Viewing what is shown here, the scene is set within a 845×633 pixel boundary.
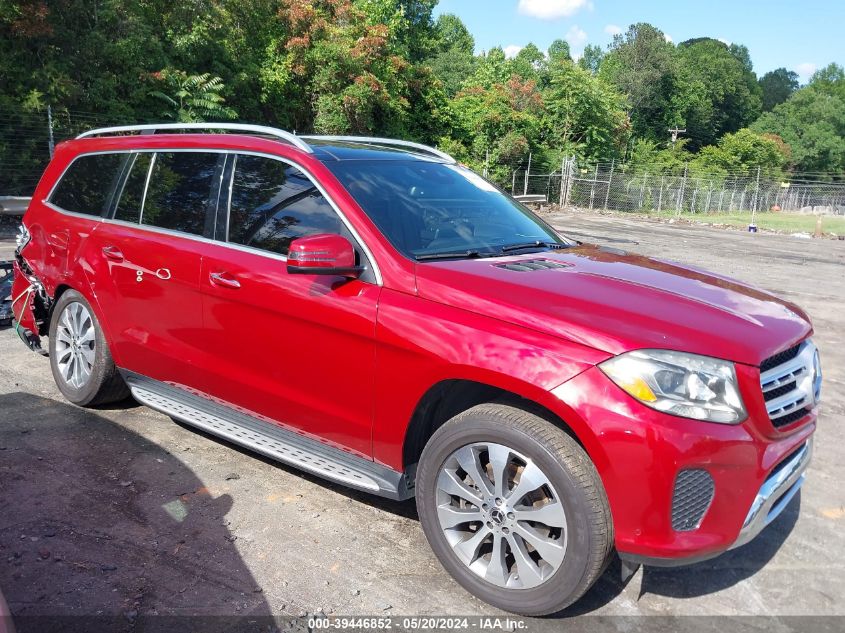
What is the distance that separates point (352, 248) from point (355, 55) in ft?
82.9

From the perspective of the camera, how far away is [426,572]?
3.16 metres

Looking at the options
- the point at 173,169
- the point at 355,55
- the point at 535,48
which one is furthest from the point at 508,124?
the point at 535,48

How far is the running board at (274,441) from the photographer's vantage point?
10.7 ft

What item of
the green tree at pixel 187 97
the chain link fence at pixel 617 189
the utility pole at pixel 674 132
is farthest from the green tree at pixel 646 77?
the green tree at pixel 187 97

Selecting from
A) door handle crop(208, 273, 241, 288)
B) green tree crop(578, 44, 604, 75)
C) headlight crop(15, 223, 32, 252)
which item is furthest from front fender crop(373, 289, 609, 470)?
green tree crop(578, 44, 604, 75)

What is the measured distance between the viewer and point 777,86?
116438 mm

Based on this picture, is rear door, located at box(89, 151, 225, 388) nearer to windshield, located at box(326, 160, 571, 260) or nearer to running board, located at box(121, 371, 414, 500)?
running board, located at box(121, 371, 414, 500)

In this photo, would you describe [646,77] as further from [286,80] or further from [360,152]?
[360,152]

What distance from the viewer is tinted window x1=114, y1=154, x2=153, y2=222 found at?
14.6 feet

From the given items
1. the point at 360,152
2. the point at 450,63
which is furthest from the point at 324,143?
the point at 450,63

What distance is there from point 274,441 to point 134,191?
197 cm

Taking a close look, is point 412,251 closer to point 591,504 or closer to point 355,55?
point 591,504

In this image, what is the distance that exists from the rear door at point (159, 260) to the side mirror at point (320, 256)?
3.25ft

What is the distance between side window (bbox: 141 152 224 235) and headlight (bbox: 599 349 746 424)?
2507 mm
